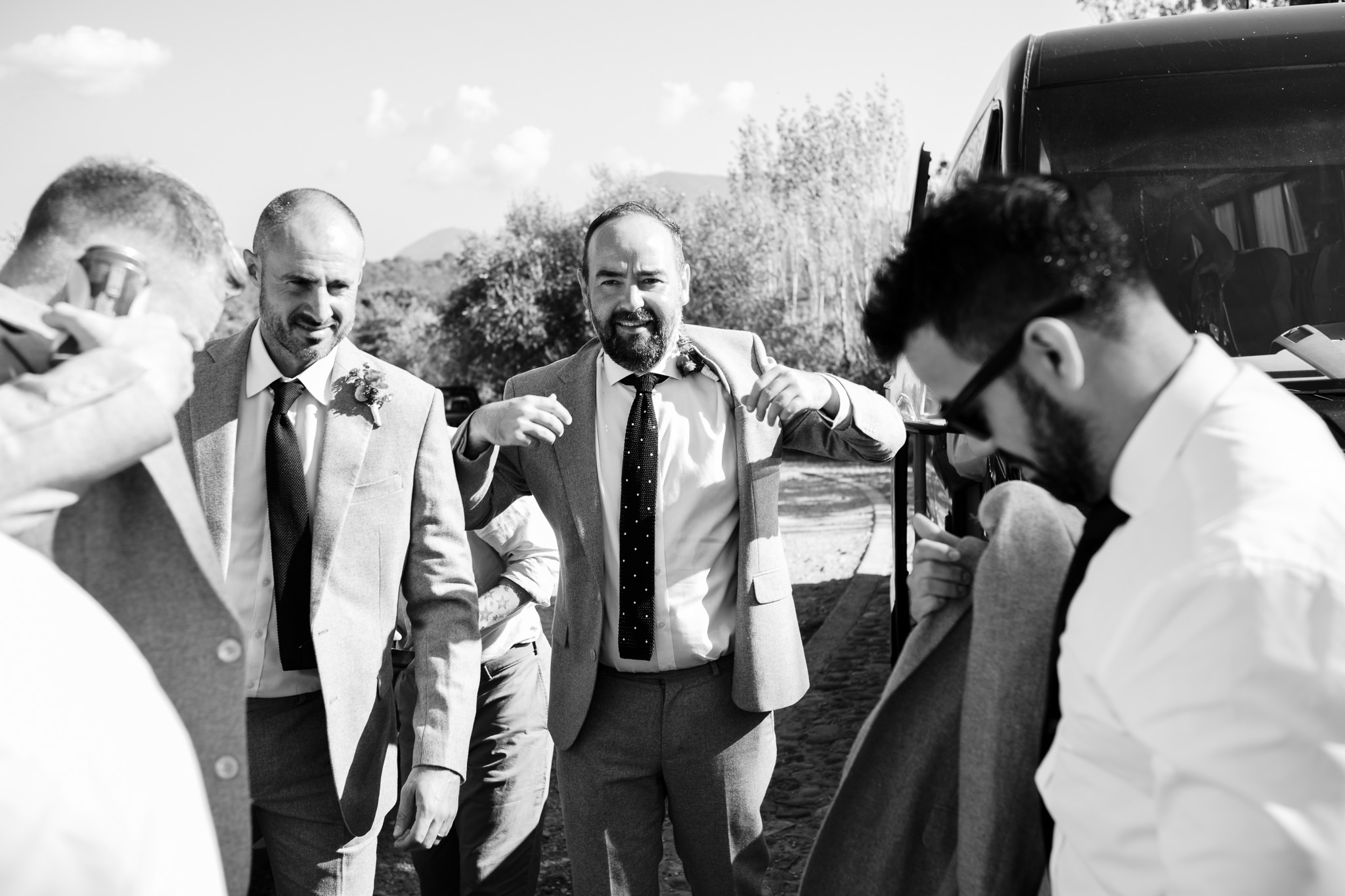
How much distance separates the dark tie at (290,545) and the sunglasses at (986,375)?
70.4 inches

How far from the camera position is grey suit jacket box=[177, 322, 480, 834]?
2676 mm

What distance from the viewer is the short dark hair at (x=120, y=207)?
161 centimetres

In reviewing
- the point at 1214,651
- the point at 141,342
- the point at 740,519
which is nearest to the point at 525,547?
the point at 740,519

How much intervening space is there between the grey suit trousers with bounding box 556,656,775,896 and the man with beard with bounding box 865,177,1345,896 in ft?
5.06

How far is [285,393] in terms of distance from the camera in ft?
9.20

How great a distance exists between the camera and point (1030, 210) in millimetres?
1395

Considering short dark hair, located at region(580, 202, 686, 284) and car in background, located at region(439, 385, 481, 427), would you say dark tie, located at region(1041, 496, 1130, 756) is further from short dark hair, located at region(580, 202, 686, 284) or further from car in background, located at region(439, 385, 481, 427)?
car in background, located at region(439, 385, 481, 427)

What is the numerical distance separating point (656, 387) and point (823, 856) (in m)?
1.58

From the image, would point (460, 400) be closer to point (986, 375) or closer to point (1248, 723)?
point (986, 375)

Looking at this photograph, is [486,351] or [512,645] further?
[486,351]

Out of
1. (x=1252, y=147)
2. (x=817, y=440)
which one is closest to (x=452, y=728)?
(x=817, y=440)

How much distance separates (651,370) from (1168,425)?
2007 millimetres

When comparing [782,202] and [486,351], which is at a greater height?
[782,202]

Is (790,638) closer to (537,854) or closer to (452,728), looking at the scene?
(452,728)
